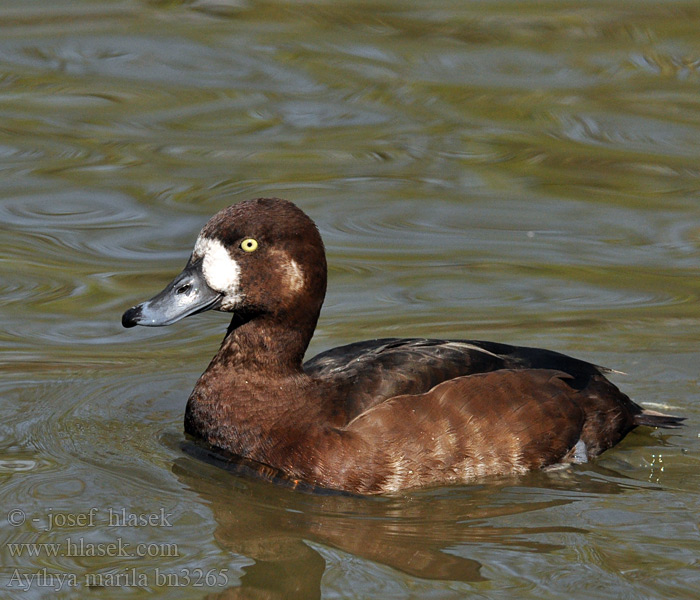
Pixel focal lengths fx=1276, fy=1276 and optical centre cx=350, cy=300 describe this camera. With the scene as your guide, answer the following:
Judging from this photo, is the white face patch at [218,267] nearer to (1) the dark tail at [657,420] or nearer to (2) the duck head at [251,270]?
(2) the duck head at [251,270]

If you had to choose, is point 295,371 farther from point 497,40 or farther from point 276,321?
point 497,40

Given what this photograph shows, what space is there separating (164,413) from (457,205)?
3402mm

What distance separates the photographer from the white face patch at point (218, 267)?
5766 millimetres

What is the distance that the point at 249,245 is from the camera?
576cm

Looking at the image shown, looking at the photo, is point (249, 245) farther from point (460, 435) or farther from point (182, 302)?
point (460, 435)

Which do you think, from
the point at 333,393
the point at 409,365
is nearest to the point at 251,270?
the point at 333,393

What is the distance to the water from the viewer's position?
196 inches

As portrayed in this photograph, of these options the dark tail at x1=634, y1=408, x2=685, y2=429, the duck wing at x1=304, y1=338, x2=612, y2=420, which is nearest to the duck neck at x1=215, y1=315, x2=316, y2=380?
the duck wing at x1=304, y1=338, x2=612, y2=420

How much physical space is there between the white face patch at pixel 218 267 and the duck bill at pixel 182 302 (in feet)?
0.11

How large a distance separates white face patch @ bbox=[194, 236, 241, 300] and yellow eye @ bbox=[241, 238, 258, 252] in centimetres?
8

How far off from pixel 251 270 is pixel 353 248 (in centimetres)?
279

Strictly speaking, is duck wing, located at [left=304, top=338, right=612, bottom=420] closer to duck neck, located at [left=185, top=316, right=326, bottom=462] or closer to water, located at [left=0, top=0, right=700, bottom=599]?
duck neck, located at [left=185, top=316, right=326, bottom=462]
